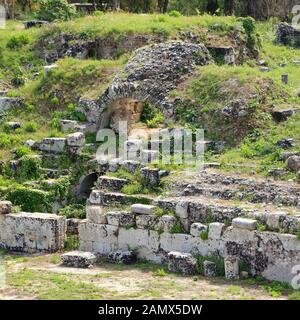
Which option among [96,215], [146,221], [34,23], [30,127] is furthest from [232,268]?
[34,23]

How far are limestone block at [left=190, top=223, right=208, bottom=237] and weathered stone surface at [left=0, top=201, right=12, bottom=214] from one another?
5.63 meters

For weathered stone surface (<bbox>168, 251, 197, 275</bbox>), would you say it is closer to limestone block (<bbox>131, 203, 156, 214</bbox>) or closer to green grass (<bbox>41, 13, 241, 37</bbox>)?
limestone block (<bbox>131, 203, 156, 214</bbox>)

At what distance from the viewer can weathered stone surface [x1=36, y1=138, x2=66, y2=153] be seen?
3250 centimetres

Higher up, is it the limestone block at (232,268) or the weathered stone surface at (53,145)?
the weathered stone surface at (53,145)

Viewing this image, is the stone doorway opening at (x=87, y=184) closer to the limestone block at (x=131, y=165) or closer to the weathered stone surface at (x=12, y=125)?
the limestone block at (x=131, y=165)

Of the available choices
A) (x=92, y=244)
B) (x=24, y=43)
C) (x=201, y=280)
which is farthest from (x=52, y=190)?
(x=24, y=43)

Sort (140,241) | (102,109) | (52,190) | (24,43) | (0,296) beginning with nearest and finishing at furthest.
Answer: (0,296) → (140,241) → (52,190) → (102,109) → (24,43)

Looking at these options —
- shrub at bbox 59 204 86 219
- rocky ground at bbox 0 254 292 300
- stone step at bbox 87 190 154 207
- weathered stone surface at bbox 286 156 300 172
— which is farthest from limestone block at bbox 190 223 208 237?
shrub at bbox 59 204 86 219

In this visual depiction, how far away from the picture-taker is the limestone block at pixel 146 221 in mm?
28297

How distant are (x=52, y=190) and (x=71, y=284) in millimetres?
5662

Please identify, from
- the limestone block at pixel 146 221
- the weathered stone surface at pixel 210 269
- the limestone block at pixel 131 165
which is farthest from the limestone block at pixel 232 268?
the limestone block at pixel 131 165

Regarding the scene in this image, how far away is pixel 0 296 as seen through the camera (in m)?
25.5

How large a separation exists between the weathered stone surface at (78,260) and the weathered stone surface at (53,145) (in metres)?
4.93

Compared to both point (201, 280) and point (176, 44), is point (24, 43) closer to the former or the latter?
point (176, 44)
